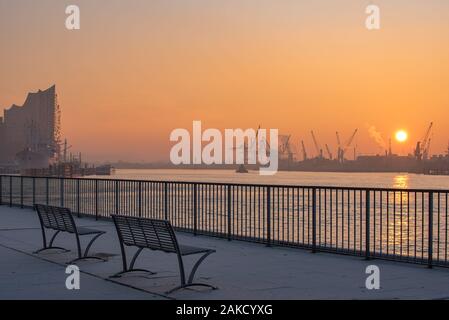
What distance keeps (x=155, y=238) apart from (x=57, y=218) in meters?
3.44

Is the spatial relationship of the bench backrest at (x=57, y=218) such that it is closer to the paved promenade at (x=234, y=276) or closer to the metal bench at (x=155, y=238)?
the paved promenade at (x=234, y=276)

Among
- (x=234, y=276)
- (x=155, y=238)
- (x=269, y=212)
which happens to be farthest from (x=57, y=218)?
(x=269, y=212)

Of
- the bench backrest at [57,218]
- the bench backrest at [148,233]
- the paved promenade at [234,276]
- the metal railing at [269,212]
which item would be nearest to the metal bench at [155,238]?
the bench backrest at [148,233]

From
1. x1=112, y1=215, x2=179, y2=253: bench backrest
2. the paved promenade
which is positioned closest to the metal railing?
the paved promenade

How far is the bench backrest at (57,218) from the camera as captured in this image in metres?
11.4

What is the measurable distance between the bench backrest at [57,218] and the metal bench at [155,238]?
5.64ft

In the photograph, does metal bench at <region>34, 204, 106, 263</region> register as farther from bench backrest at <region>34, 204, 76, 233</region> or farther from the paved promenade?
the paved promenade

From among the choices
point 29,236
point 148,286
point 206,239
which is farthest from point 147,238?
point 29,236

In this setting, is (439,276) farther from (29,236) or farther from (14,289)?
(29,236)

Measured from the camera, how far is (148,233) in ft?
30.3

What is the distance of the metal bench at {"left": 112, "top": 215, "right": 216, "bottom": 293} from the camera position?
28.8 feet
